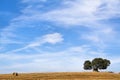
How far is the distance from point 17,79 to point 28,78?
10.4 feet

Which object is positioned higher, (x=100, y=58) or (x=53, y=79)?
(x=100, y=58)

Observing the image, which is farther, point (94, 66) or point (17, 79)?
point (94, 66)

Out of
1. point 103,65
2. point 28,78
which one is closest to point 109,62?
point 103,65

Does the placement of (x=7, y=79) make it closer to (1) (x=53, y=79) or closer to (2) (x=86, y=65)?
(1) (x=53, y=79)

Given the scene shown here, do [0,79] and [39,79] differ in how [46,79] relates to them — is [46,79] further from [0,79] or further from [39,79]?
[0,79]

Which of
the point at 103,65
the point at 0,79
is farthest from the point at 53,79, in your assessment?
the point at 103,65

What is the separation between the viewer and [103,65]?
101 metres

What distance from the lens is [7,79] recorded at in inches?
2368

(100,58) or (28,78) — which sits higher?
(100,58)

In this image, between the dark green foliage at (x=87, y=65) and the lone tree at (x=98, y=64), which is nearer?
the lone tree at (x=98, y=64)

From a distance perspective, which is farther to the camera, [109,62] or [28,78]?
[109,62]

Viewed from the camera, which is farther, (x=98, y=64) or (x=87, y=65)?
(x=87, y=65)

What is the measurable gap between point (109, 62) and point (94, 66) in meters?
5.32

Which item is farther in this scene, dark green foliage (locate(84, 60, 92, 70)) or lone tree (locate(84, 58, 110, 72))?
dark green foliage (locate(84, 60, 92, 70))
